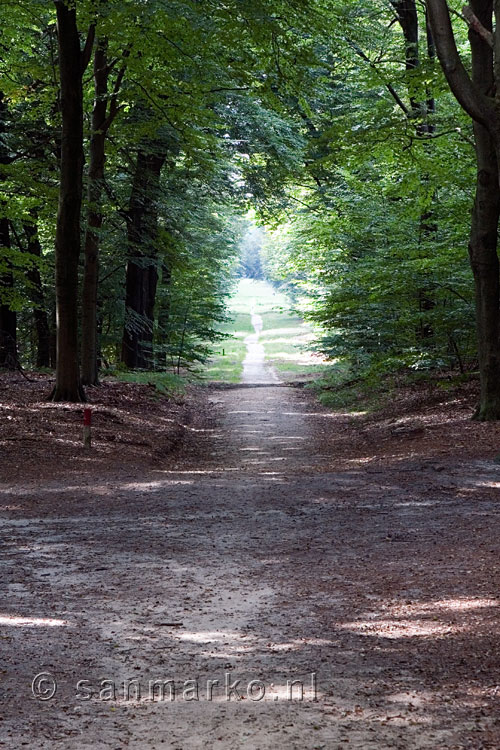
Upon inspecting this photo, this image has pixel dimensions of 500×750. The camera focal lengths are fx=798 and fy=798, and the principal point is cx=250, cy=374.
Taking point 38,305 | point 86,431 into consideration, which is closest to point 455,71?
point 86,431

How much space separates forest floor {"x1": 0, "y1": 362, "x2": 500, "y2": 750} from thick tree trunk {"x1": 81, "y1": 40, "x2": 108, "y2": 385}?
21.0 feet

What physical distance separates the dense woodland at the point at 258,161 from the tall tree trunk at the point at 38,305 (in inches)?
5.0

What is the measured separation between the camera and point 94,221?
18906 mm

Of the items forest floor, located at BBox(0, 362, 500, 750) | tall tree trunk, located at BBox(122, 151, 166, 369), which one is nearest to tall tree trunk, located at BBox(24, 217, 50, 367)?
tall tree trunk, located at BBox(122, 151, 166, 369)

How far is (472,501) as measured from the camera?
894cm

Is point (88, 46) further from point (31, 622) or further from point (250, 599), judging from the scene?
point (31, 622)

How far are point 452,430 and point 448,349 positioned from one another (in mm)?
5226

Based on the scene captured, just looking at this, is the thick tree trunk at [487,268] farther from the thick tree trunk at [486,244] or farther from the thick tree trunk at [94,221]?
the thick tree trunk at [94,221]

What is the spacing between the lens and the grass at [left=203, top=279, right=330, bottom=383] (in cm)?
3744

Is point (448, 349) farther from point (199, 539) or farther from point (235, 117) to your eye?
point (199, 539)

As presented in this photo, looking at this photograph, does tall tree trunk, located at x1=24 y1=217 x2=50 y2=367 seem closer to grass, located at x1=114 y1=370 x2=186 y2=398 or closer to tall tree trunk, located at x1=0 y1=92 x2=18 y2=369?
tall tree trunk, located at x1=0 y1=92 x2=18 y2=369

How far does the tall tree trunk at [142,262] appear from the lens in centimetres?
2102

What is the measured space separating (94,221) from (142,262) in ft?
9.92

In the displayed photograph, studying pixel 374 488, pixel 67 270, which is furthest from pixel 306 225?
pixel 374 488
